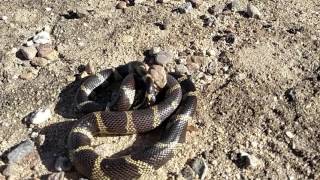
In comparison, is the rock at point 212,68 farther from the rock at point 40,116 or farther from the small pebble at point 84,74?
the rock at point 40,116

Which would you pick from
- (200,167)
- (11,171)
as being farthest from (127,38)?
(11,171)

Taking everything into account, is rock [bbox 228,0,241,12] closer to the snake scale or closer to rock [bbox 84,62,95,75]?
the snake scale

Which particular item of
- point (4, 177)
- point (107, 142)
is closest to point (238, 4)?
point (107, 142)

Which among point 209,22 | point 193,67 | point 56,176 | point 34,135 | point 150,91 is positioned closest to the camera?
point 56,176

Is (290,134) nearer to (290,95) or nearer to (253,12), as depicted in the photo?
(290,95)

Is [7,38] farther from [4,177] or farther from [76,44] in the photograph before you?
[4,177]

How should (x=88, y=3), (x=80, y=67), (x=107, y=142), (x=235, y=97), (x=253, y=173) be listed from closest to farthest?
1. (x=253, y=173)
2. (x=107, y=142)
3. (x=235, y=97)
4. (x=80, y=67)
5. (x=88, y=3)
